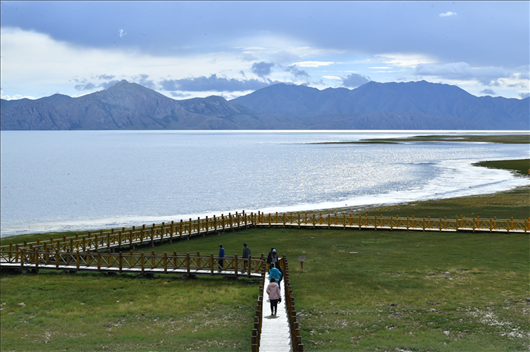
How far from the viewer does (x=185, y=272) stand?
31.6m

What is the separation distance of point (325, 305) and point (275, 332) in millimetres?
6654

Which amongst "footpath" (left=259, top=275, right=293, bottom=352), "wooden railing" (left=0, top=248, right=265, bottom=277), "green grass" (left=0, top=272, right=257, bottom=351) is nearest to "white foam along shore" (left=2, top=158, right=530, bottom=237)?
"wooden railing" (left=0, top=248, right=265, bottom=277)

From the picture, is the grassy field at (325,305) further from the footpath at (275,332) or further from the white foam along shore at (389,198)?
the white foam along shore at (389,198)

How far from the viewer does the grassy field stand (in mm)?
20547

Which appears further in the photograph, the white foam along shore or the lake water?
the lake water

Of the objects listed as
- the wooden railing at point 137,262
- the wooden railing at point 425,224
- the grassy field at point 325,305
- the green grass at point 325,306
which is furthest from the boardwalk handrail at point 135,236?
the green grass at point 325,306

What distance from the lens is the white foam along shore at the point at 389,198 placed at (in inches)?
2541

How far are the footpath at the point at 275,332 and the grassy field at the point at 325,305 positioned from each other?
49.0 inches

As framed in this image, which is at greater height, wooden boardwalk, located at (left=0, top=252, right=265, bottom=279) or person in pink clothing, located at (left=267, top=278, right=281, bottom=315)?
person in pink clothing, located at (left=267, top=278, right=281, bottom=315)

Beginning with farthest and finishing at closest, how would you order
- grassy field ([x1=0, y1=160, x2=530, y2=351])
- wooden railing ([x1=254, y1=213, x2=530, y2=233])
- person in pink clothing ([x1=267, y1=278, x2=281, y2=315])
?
wooden railing ([x1=254, y1=213, x2=530, y2=233])
grassy field ([x1=0, y1=160, x2=530, y2=351])
person in pink clothing ([x1=267, y1=278, x2=281, y2=315])

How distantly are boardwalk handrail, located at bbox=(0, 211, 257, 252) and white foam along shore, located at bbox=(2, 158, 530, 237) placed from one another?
1785 cm

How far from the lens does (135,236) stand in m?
42.8

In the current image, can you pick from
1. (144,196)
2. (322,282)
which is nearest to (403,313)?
(322,282)

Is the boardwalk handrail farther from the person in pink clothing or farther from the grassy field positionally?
the person in pink clothing
